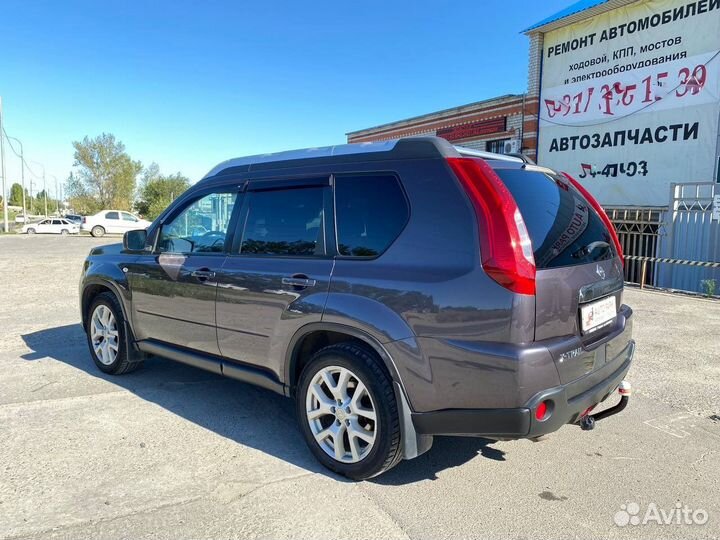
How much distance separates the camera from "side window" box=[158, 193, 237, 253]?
13.0 ft

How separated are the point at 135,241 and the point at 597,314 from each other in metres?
3.74

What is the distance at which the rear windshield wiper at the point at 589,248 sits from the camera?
9.51 feet

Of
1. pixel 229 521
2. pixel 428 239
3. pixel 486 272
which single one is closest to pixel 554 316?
pixel 486 272

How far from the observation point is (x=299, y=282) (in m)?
3.23

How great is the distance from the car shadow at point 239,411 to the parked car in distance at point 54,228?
35.3 metres

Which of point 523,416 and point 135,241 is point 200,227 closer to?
point 135,241

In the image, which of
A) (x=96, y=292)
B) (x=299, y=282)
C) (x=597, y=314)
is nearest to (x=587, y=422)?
(x=597, y=314)

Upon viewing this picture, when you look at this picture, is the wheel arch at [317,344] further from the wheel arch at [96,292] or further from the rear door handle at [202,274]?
the wheel arch at [96,292]

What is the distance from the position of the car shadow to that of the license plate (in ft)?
3.57

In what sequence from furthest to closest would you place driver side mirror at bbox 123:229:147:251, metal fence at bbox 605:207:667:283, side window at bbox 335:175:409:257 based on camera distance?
1. metal fence at bbox 605:207:667:283
2. driver side mirror at bbox 123:229:147:251
3. side window at bbox 335:175:409:257

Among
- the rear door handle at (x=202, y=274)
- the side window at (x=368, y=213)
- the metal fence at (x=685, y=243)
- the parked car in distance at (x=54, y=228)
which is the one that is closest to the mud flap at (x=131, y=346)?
the rear door handle at (x=202, y=274)

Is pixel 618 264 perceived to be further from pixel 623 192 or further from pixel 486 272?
pixel 623 192

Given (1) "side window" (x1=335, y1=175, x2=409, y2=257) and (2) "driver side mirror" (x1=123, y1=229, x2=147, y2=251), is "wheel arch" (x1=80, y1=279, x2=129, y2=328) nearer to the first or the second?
(2) "driver side mirror" (x1=123, y1=229, x2=147, y2=251)

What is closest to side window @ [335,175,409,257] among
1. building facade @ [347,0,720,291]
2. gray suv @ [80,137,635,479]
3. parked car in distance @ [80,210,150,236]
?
gray suv @ [80,137,635,479]
